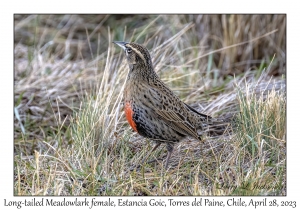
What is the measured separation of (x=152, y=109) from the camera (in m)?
6.20

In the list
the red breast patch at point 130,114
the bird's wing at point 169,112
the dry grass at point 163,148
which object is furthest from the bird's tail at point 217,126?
the red breast patch at point 130,114

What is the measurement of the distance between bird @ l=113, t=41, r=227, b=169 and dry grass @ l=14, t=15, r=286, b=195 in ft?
0.73

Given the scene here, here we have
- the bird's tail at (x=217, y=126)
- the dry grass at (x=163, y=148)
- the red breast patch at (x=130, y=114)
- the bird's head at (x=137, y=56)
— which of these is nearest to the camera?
the dry grass at (x=163, y=148)

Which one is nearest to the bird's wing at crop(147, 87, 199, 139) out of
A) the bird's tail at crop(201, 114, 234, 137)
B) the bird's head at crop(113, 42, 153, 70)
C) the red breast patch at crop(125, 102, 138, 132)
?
the red breast patch at crop(125, 102, 138, 132)

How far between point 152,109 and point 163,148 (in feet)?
2.04

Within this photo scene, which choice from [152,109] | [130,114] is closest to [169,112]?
[152,109]

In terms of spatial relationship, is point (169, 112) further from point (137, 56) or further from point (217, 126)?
point (217, 126)

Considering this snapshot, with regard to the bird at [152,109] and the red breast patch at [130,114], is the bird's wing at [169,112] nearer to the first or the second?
the bird at [152,109]

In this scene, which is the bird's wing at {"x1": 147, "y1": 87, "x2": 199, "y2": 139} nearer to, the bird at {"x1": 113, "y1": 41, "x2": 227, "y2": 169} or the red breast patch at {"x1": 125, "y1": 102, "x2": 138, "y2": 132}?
the bird at {"x1": 113, "y1": 41, "x2": 227, "y2": 169}

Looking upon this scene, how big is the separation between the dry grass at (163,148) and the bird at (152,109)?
0.22m

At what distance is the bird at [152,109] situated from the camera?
616 centimetres
